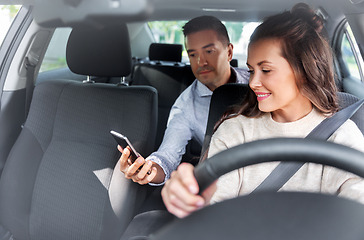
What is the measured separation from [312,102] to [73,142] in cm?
102

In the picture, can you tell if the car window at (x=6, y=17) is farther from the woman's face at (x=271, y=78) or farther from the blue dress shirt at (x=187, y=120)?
the woman's face at (x=271, y=78)

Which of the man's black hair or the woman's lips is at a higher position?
the man's black hair

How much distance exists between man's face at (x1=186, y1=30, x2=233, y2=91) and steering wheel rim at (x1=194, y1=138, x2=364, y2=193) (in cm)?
102

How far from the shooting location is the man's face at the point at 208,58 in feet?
4.91

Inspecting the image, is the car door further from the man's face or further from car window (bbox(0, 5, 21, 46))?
the man's face

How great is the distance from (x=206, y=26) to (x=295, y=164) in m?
0.87

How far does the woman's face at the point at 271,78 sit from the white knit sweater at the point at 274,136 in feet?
0.29

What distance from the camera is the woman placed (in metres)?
0.93

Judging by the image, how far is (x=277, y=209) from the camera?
1.75 ft

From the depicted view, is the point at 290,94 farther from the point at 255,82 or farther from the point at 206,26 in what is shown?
the point at 206,26

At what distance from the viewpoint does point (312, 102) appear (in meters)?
0.96

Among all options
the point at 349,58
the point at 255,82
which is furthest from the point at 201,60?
the point at 349,58

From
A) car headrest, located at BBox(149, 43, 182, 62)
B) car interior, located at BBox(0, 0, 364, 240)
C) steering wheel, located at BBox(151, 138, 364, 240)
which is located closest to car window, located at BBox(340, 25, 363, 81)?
car interior, located at BBox(0, 0, 364, 240)

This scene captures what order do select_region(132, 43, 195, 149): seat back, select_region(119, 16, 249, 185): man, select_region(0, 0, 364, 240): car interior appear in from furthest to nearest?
select_region(132, 43, 195, 149): seat back, select_region(119, 16, 249, 185): man, select_region(0, 0, 364, 240): car interior
